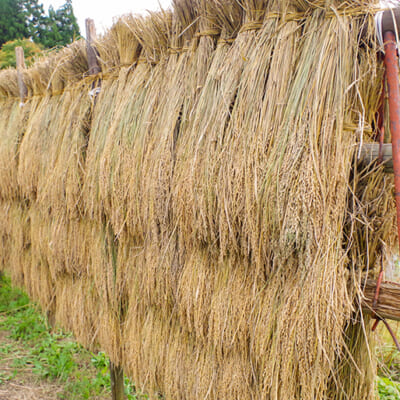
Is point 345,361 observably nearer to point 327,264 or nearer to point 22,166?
point 327,264

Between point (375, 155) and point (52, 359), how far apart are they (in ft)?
10.6

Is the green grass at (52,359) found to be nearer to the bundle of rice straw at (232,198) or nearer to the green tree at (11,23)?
the bundle of rice straw at (232,198)

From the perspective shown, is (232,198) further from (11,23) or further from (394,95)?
(11,23)

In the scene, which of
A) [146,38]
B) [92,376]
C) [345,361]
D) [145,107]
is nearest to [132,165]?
[145,107]

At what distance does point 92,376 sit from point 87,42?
2645mm

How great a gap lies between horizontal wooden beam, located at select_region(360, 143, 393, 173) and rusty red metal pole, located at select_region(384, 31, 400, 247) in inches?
1.8

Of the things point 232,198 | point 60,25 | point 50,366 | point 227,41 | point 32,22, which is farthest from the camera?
point 32,22

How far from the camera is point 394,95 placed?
2.87 ft

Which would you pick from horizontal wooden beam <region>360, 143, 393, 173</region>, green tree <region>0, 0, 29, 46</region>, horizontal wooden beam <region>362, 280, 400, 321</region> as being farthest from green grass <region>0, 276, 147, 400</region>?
green tree <region>0, 0, 29, 46</region>

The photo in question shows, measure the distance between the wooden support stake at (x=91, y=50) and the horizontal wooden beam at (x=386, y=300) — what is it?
1.75 metres

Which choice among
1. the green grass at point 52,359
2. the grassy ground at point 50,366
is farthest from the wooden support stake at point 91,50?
the green grass at point 52,359

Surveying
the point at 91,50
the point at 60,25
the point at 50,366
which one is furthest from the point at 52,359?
the point at 60,25

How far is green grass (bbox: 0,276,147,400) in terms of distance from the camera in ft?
9.02

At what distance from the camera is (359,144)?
944 mm
